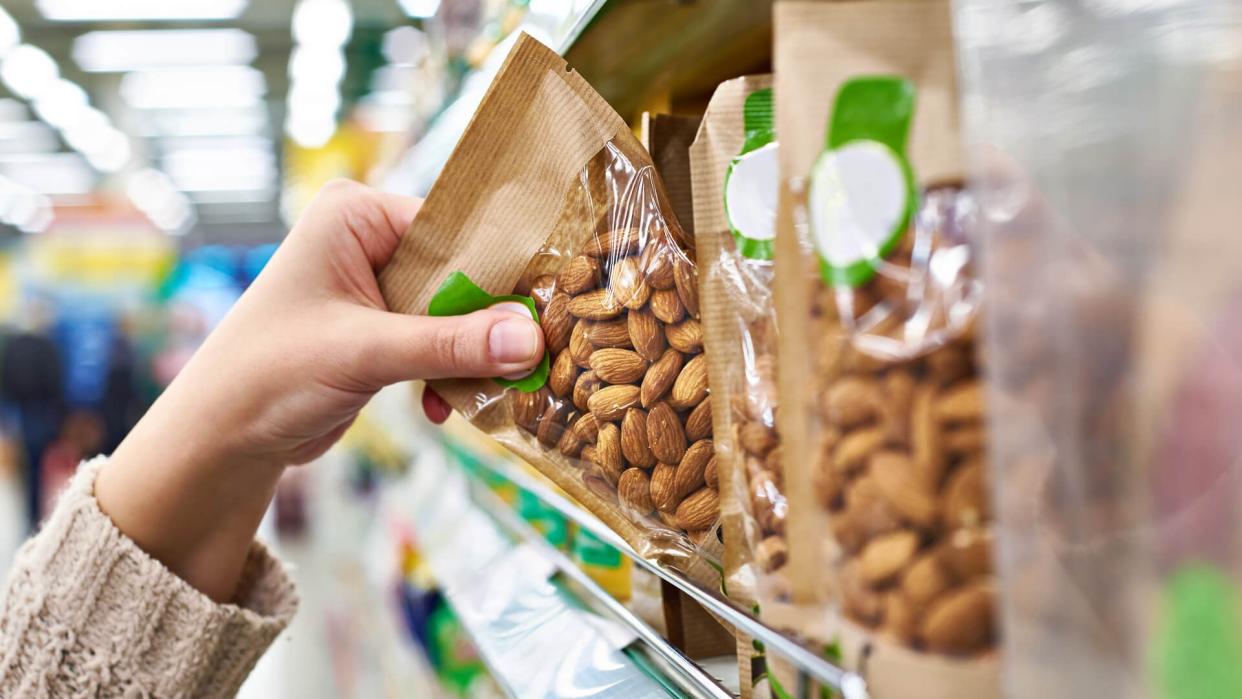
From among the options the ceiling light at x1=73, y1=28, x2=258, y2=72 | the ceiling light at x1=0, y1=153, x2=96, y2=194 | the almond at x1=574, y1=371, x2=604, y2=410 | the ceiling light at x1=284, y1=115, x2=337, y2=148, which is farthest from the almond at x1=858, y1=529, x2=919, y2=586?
the ceiling light at x1=0, y1=153, x2=96, y2=194

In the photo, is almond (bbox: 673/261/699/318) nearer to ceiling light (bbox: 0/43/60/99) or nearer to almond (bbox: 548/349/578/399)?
almond (bbox: 548/349/578/399)

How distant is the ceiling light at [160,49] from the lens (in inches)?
301

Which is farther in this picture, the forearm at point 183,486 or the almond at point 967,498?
A: the forearm at point 183,486

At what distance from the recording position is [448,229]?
77 centimetres

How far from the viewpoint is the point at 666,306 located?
2.29 feet

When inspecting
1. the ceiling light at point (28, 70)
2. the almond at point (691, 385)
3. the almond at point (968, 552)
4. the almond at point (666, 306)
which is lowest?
the almond at point (968, 552)

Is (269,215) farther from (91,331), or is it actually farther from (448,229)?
(448,229)

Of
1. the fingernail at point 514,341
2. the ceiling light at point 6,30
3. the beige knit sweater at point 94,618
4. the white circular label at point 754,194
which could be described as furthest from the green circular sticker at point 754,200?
the ceiling light at point 6,30

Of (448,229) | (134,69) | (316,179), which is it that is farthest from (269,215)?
(448,229)

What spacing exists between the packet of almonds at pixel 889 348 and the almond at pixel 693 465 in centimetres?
23

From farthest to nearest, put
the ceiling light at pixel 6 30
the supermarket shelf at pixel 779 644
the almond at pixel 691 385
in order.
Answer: the ceiling light at pixel 6 30, the almond at pixel 691 385, the supermarket shelf at pixel 779 644

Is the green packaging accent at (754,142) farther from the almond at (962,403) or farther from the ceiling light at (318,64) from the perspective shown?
the ceiling light at (318,64)

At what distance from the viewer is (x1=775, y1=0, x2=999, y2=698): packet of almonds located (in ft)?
1.29

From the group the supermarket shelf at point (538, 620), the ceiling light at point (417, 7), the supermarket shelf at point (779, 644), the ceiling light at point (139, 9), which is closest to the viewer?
the supermarket shelf at point (779, 644)
